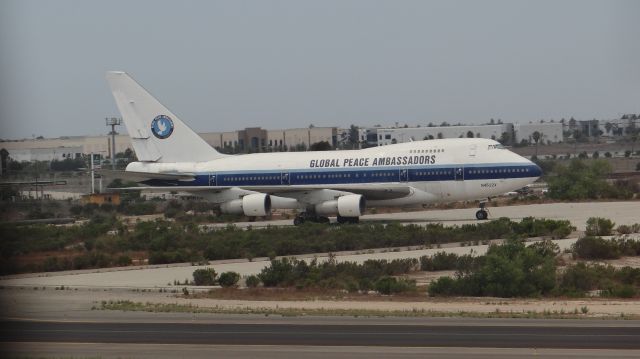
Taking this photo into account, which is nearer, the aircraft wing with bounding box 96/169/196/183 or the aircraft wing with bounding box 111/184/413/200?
the aircraft wing with bounding box 111/184/413/200

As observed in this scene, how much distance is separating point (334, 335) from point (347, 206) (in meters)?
28.8

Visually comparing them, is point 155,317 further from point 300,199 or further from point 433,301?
point 300,199

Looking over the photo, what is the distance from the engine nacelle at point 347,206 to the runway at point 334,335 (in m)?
26.8

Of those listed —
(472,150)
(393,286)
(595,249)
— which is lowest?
(393,286)

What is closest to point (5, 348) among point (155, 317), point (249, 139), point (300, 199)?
point (155, 317)

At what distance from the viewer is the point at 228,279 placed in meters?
31.7

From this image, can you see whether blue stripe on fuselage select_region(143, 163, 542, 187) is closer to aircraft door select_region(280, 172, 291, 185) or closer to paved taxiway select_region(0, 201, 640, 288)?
aircraft door select_region(280, 172, 291, 185)

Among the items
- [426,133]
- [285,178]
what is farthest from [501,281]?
[426,133]

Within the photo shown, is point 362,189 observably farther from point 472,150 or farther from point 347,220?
point 472,150

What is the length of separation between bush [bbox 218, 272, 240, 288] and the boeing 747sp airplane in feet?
60.4

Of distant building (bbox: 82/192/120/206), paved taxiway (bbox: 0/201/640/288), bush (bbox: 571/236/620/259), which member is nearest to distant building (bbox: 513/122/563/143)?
distant building (bbox: 82/192/120/206)

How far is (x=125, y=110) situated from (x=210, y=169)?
19.4 ft

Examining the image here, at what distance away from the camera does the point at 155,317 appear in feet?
81.8

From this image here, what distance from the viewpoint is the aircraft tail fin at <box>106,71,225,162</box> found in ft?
182
